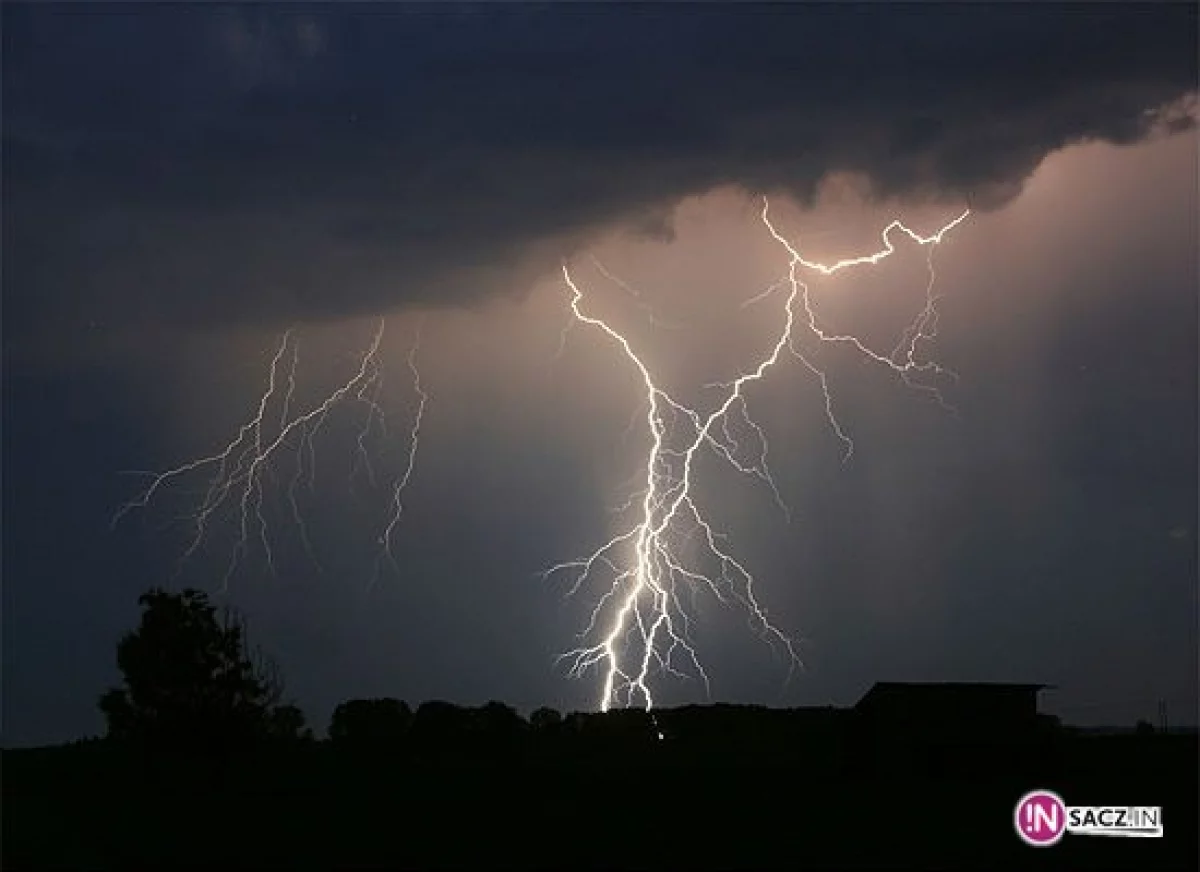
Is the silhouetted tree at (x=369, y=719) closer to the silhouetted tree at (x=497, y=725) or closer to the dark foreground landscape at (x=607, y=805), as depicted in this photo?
the silhouetted tree at (x=497, y=725)

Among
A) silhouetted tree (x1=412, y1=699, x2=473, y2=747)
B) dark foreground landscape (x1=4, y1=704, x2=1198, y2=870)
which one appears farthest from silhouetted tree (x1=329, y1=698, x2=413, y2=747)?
dark foreground landscape (x1=4, y1=704, x2=1198, y2=870)

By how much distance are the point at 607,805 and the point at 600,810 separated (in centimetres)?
40

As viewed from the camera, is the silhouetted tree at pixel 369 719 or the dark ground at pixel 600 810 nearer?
the dark ground at pixel 600 810

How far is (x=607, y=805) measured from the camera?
979 inches

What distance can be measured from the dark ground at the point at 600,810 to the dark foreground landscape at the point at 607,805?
55 millimetres

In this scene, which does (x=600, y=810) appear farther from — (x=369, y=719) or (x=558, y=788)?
(x=369, y=719)

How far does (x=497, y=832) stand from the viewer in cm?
2314

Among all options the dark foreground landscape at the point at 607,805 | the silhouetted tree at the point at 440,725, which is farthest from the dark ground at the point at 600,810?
the silhouetted tree at the point at 440,725

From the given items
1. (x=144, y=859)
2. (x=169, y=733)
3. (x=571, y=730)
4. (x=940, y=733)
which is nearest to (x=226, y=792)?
(x=144, y=859)

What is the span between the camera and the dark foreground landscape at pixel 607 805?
21.3 meters

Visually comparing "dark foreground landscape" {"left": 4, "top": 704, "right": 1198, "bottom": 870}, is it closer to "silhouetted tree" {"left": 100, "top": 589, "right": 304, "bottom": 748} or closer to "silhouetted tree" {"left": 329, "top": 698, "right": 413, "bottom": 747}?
"silhouetted tree" {"left": 100, "top": 589, "right": 304, "bottom": 748}

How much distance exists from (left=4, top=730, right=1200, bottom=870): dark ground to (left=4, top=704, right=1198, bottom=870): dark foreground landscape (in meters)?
0.06

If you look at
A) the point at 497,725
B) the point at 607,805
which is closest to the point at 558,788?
the point at 607,805

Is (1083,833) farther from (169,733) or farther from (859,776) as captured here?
(169,733)
